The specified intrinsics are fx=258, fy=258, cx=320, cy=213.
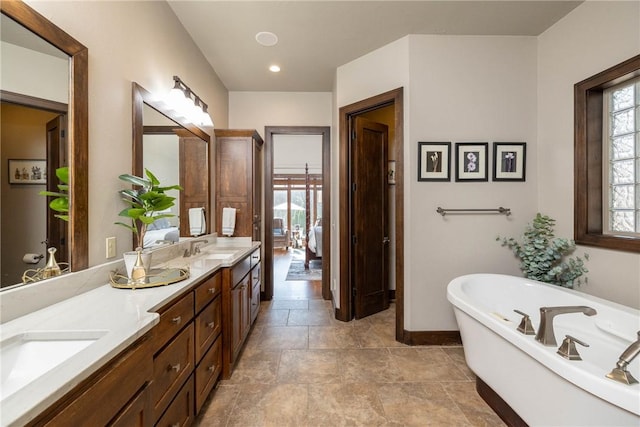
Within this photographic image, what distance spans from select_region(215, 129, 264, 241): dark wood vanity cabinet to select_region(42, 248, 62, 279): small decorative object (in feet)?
A: 6.26

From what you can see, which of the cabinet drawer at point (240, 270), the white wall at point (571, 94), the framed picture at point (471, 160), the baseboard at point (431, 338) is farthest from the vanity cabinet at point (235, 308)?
the white wall at point (571, 94)

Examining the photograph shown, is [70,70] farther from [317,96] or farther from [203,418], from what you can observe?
[317,96]

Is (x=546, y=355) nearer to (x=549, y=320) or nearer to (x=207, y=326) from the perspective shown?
(x=549, y=320)

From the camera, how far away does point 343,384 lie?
1.88m

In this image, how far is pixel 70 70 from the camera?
1243mm

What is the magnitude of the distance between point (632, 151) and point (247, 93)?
3.89 meters

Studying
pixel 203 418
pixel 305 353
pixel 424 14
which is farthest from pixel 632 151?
pixel 203 418

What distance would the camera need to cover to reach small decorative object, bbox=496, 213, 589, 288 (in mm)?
2090

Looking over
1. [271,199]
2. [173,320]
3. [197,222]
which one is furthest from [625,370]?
[271,199]

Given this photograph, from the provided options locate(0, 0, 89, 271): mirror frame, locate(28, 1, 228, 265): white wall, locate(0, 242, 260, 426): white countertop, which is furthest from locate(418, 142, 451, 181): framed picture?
locate(0, 0, 89, 271): mirror frame

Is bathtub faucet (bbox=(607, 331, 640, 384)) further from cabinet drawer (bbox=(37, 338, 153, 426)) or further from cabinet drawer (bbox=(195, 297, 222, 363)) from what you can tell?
cabinet drawer (bbox=(195, 297, 222, 363))

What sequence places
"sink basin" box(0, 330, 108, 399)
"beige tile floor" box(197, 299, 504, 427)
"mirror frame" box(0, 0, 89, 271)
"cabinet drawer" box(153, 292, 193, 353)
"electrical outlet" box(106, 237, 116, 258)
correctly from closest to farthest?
"sink basin" box(0, 330, 108, 399), "cabinet drawer" box(153, 292, 193, 353), "mirror frame" box(0, 0, 89, 271), "electrical outlet" box(106, 237, 116, 258), "beige tile floor" box(197, 299, 504, 427)

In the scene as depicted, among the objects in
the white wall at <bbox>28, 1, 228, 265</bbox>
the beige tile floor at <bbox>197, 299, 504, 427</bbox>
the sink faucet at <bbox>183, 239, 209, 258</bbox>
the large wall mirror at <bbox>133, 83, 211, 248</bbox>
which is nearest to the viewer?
the white wall at <bbox>28, 1, 228, 265</bbox>

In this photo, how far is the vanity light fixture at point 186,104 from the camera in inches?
81.1
